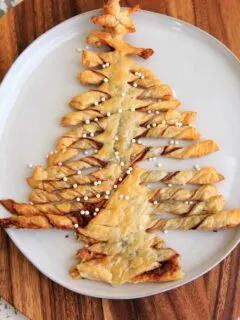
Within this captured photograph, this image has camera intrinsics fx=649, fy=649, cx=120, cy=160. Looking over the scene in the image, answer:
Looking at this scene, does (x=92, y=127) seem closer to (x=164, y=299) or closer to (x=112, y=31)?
(x=112, y=31)

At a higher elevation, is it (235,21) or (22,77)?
(235,21)

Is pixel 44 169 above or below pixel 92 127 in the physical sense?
below

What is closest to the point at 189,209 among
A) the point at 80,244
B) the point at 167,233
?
the point at 167,233

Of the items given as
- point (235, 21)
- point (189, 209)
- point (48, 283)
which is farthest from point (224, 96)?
point (48, 283)

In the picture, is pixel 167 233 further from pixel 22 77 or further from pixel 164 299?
pixel 22 77

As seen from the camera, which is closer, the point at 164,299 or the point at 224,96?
the point at 164,299

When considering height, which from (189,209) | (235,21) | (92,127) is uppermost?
(235,21)
